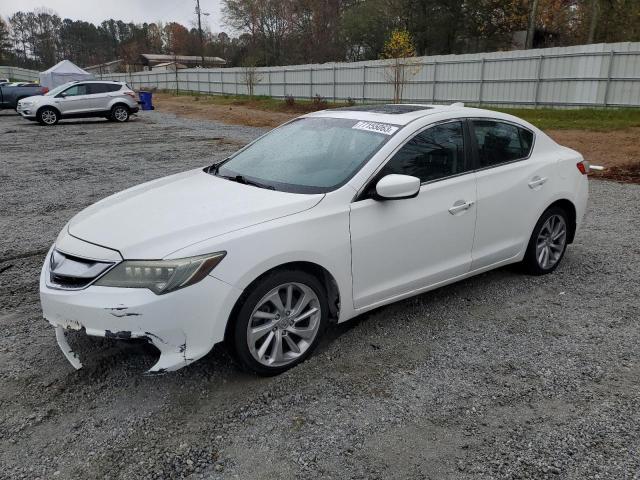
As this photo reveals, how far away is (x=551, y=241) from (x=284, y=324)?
2.95m

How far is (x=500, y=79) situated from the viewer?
73.0 ft

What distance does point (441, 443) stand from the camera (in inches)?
108

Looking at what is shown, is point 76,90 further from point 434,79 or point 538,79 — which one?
point 538,79

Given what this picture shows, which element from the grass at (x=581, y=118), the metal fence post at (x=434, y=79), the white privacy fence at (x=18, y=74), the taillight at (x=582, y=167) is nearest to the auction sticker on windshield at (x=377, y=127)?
the taillight at (x=582, y=167)

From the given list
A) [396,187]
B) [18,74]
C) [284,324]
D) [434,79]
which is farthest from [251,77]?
[18,74]

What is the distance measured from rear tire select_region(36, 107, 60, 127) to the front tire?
21.8 metres

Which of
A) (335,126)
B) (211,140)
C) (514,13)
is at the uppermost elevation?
(514,13)

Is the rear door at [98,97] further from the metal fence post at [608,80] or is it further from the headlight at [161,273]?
the headlight at [161,273]

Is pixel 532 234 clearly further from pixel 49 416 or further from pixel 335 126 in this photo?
pixel 49 416

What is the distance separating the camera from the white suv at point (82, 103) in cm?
2158

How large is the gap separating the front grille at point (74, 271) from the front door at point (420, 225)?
1518mm

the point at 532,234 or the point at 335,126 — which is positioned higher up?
the point at 335,126

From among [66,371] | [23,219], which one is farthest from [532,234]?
[23,219]

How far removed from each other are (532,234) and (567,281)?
0.58 meters
